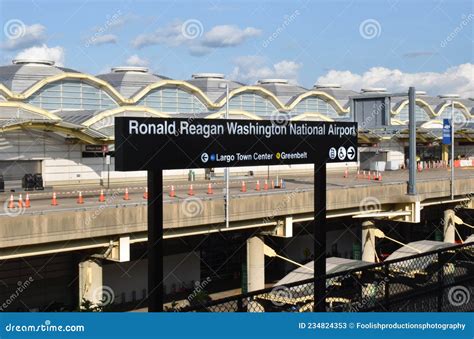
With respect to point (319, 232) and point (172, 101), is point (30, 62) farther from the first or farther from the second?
point (319, 232)

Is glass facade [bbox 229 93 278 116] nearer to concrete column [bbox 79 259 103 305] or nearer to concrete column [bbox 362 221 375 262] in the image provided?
concrete column [bbox 362 221 375 262]

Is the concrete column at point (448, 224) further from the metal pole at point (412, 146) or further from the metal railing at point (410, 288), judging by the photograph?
the metal railing at point (410, 288)

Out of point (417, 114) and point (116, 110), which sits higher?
point (417, 114)

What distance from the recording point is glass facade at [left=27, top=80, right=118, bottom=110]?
48.2 m

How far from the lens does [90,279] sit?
2345 cm

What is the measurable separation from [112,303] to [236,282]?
27.6 ft

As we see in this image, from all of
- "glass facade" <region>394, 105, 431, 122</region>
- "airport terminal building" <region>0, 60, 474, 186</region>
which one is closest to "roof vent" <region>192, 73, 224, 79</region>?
"airport terminal building" <region>0, 60, 474, 186</region>

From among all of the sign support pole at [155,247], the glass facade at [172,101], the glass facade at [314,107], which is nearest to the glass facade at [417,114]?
the glass facade at [314,107]

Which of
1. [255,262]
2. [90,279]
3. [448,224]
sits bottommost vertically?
[255,262]

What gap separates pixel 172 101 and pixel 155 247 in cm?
5078

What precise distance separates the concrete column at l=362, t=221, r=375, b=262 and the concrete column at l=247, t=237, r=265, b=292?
27.1ft

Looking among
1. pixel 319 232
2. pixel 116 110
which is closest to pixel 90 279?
pixel 319 232

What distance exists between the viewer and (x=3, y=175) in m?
36.0
